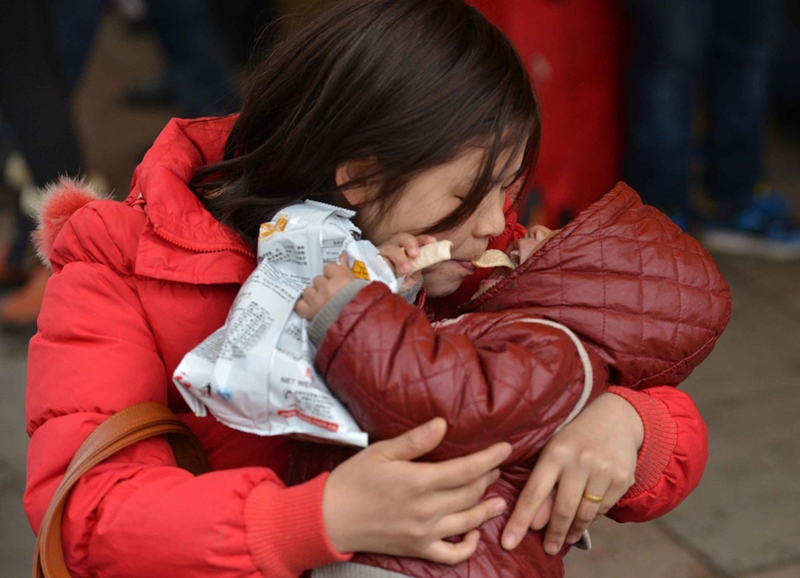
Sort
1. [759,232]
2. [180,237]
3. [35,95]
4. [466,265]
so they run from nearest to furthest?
1. [180,237]
2. [466,265]
3. [35,95]
4. [759,232]

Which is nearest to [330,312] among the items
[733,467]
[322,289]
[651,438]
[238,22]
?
[322,289]

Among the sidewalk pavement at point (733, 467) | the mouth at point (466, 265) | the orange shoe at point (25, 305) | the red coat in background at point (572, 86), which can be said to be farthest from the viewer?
the orange shoe at point (25, 305)

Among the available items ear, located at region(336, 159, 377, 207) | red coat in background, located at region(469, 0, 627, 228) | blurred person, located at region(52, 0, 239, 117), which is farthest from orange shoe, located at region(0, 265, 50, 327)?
ear, located at region(336, 159, 377, 207)

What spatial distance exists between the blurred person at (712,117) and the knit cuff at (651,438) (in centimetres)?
244

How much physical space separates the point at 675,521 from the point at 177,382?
183 cm

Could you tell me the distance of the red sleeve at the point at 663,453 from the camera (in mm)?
1321

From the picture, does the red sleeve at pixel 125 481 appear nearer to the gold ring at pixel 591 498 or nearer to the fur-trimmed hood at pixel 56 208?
the fur-trimmed hood at pixel 56 208

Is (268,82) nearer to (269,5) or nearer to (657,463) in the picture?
(657,463)

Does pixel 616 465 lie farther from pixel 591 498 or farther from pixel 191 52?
pixel 191 52

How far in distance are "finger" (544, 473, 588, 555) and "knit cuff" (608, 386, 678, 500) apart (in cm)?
12

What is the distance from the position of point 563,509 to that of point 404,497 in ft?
0.80

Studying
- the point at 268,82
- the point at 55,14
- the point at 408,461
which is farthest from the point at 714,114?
the point at 408,461

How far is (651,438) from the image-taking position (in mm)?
1323

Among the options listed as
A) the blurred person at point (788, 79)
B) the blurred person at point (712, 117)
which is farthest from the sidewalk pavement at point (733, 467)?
the blurred person at point (788, 79)
